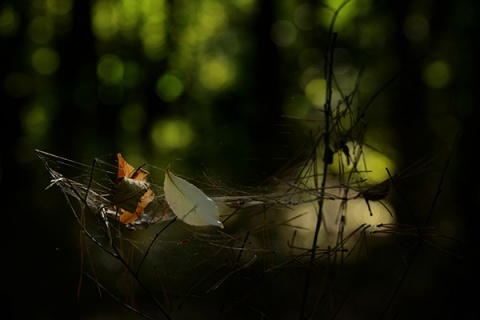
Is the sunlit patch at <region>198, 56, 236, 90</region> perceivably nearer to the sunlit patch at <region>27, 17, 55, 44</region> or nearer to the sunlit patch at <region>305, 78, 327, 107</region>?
the sunlit patch at <region>305, 78, 327, 107</region>

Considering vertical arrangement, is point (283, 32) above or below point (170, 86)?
above

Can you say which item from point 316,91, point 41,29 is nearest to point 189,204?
point 316,91

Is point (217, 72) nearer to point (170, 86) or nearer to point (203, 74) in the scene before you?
point (203, 74)

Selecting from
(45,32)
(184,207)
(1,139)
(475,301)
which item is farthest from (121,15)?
(184,207)

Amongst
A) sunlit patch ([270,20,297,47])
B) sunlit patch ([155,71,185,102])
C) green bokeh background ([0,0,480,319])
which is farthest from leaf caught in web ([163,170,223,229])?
sunlit patch ([270,20,297,47])

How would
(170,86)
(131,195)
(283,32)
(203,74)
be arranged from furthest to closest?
(283,32), (203,74), (170,86), (131,195)
